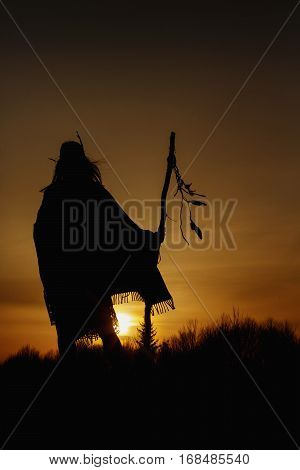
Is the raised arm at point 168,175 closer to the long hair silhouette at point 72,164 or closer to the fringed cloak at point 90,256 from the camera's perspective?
the fringed cloak at point 90,256

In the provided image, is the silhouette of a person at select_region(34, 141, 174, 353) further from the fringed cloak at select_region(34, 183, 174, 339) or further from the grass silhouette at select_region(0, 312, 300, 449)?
the grass silhouette at select_region(0, 312, 300, 449)

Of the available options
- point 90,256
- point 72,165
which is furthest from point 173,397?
point 72,165

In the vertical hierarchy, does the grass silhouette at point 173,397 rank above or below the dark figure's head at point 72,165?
below

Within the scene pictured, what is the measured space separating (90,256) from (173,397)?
2097 mm

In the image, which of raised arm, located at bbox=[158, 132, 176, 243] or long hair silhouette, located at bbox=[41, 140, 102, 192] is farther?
long hair silhouette, located at bbox=[41, 140, 102, 192]

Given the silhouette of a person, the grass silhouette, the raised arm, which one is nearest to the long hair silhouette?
the silhouette of a person

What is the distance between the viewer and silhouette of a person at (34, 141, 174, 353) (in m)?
8.66

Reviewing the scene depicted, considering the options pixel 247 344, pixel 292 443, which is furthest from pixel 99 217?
pixel 292 443

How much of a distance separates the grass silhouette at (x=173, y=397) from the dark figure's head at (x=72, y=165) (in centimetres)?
187

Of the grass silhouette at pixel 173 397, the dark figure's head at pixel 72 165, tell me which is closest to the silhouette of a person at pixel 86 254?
the dark figure's head at pixel 72 165

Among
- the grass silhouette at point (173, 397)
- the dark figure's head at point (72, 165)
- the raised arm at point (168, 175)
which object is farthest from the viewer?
the dark figure's head at point (72, 165)

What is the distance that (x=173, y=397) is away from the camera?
7.25 meters

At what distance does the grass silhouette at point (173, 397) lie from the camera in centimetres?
670

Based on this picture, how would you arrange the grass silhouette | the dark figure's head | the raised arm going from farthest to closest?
the dark figure's head
the raised arm
the grass silhouette
